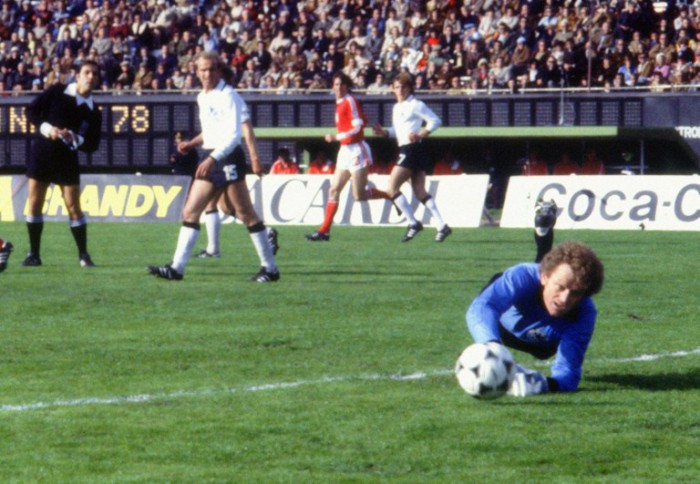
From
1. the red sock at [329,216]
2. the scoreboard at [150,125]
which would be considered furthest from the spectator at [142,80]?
the red sock at [329,216]

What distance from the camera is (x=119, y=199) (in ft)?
95.5

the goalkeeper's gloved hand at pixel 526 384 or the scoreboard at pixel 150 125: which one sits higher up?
the scoreboard at pixel 150 125

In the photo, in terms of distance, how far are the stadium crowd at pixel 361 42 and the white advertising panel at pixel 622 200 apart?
5.44 metres

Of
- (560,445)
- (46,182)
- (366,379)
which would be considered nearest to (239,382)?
(366,379)

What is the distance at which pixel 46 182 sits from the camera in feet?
50.3

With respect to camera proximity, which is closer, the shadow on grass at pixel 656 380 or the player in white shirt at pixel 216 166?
the shadow on grass at pixel 656 380

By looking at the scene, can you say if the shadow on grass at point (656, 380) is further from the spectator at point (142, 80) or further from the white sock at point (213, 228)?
the spectator at point (142, 80)

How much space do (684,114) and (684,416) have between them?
23.2 meters

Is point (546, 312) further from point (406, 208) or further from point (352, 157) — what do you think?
point (406, 208)

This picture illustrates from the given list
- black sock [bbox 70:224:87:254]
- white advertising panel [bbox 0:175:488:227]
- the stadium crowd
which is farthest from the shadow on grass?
the stadium crowd

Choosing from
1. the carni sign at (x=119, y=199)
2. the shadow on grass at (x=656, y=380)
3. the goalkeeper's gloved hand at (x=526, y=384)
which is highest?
the goalkeeper's gloved hand at (x=526, y=384)

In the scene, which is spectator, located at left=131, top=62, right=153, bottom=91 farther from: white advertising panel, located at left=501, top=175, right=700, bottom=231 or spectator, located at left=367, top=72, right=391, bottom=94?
white advertising panel, located at left=501, top=175, right=700, bottom=231

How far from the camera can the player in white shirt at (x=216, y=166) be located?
1308 cm

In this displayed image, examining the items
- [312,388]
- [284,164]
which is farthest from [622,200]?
[312,388]
